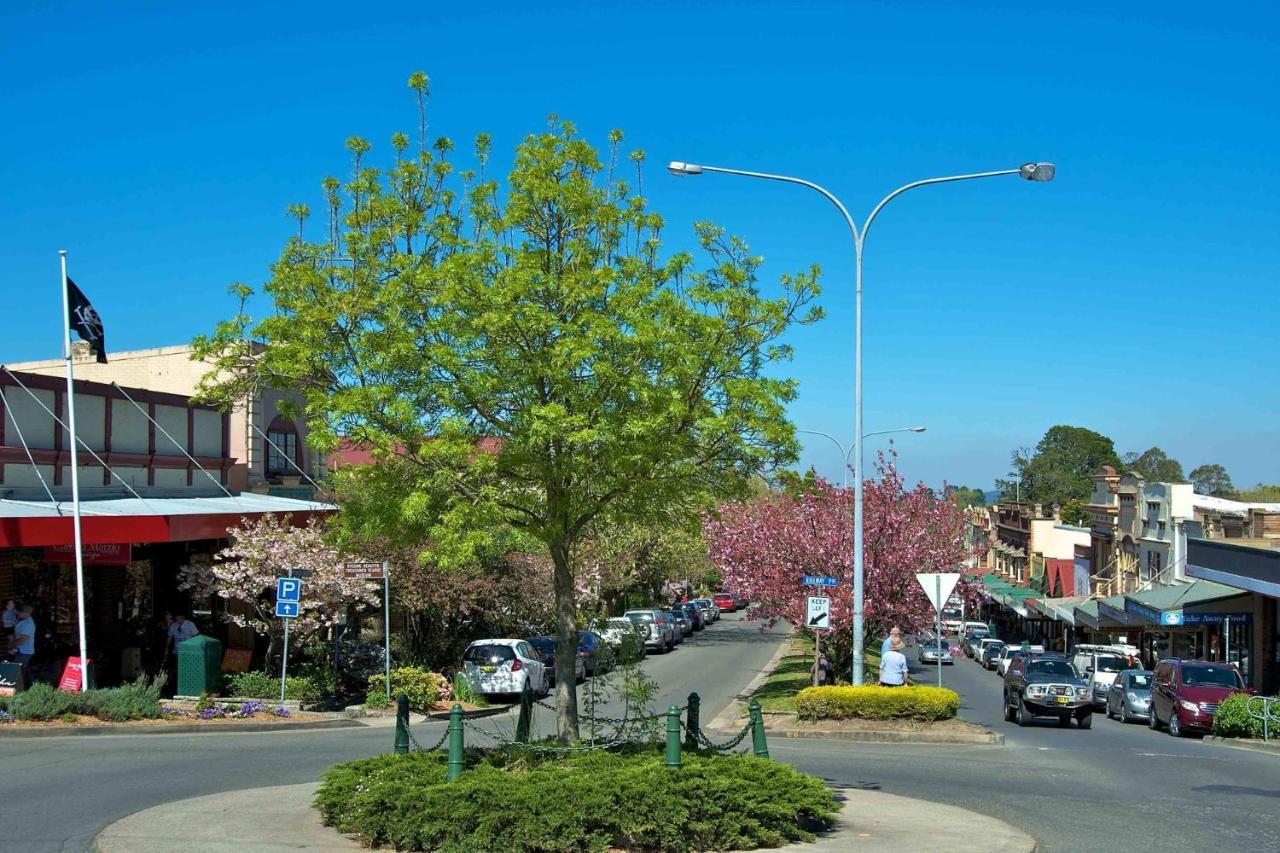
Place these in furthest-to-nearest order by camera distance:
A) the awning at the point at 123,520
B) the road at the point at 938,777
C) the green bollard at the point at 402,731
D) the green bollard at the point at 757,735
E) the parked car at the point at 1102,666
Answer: the parked car at the point at 1102,666, the awning at the point at 123,520, the green bollard at the point at 757,735, the green bollard at the point at 402,731, the road at the point at 938,777

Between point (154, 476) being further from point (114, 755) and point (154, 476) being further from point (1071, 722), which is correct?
point (1071, 722)

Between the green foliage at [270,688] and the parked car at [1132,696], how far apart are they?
19173mm

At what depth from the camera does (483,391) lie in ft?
39.2

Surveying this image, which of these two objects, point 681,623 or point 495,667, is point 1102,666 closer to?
point 681,623

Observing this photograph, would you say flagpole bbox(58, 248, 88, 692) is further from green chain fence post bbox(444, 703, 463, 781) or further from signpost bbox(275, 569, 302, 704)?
green chain fence post bbox(444, 703, 463, 781)

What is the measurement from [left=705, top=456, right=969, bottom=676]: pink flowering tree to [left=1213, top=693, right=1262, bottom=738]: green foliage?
23.9 feet

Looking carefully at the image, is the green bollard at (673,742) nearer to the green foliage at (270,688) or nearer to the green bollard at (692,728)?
the green bollard at (692,728)

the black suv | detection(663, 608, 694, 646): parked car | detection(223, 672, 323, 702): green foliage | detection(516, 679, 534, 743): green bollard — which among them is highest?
detection(516, 679, 534, 743): green bollard

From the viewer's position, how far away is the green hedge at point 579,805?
411 inches

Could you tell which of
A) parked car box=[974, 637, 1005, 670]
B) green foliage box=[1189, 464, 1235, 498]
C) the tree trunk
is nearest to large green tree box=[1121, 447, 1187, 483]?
green foliage box=[1189, 464, 1235, 498]

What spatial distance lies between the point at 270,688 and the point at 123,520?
4.16 metres

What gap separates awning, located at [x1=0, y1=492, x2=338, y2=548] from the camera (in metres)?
20.9

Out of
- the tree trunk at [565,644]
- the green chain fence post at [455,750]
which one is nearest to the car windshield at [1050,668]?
the tree trunk at [565,644]

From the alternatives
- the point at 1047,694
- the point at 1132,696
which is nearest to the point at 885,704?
the point at 1047,694
